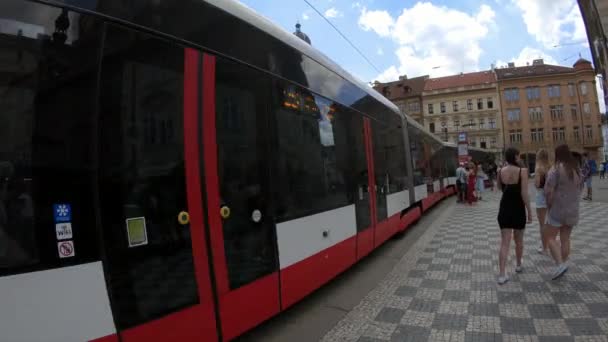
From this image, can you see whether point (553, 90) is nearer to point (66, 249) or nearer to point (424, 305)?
point (424, 305)

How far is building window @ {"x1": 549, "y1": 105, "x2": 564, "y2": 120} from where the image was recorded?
64.0m

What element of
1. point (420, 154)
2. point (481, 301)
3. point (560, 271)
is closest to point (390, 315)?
point (481, 301)

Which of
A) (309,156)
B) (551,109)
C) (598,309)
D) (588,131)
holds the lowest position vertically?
(598,309)

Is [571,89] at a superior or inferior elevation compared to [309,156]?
superior

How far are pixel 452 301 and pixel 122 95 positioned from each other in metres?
4.04

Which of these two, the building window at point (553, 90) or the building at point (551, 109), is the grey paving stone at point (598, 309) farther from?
the building window at point (553, 90)

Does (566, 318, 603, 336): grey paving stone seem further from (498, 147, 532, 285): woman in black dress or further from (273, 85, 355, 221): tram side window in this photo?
(273, 85, 355, 221): tram side window

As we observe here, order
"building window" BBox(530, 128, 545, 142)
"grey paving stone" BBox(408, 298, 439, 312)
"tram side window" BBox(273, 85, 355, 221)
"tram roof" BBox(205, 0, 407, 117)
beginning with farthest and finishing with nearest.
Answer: "building window" BBox(530, 128, 545, 142) < "grey paving stone" BBox(408, 298, 439, 312) < "tram side window" BBox(273, 85, 355, 221) < "tram roof" BBox(205, 0, 407, 117)

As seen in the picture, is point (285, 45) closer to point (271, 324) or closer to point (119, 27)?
point (119, 27)

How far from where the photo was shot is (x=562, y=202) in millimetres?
4977

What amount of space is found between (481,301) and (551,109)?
2862 inches

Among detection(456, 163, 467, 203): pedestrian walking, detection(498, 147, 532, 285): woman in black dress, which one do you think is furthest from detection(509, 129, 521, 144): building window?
detection(498, 147, 532, 285): woman in black dress

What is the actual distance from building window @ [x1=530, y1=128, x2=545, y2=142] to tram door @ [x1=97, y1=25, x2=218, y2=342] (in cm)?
7367

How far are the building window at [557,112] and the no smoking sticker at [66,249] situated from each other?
75990 millimetres
